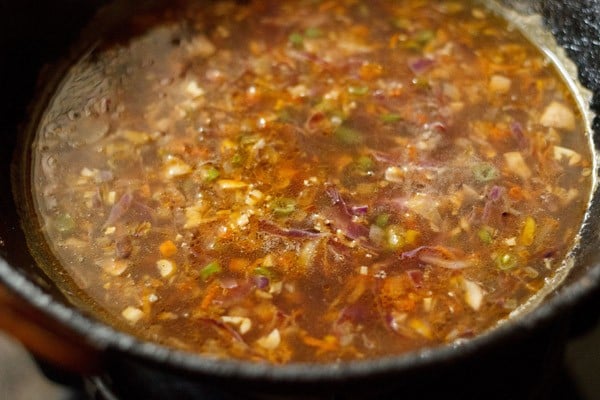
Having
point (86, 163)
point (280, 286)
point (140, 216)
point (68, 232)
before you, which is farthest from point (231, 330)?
point (86, 163)

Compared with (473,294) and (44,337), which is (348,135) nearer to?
(473,294)

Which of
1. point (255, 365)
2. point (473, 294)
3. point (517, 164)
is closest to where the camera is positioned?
point (255, 365)

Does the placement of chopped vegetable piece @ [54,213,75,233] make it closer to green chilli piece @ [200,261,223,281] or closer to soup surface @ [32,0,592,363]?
soup surface @ [32,0,592,363]

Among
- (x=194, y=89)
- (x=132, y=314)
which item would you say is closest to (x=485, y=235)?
(x=132, y=314)

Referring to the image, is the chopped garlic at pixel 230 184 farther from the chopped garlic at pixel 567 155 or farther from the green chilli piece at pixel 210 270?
the chopped garlic at pixel 567 155

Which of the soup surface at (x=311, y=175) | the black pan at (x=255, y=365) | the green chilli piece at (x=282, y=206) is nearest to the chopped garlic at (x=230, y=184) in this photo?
the soup surface at (x=311, y=175)

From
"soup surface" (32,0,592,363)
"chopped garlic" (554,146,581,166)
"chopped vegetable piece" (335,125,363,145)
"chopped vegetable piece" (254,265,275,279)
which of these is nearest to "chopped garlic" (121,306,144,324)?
"soup surface" (32,0,592,363)
